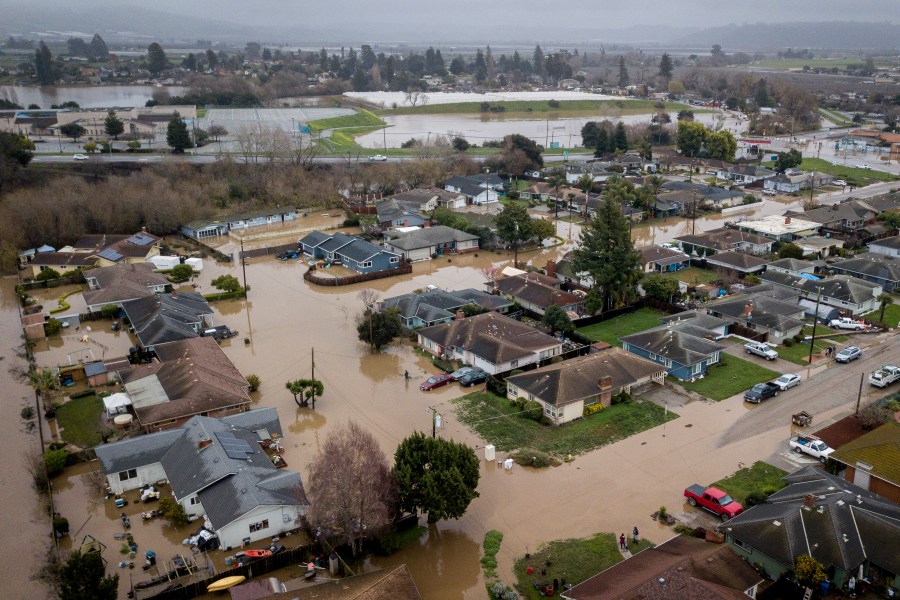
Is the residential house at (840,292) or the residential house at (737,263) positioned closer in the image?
the residential house at (840,292)

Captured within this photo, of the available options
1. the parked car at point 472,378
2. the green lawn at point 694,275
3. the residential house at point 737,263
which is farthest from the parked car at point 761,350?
the parked car at point 472,378

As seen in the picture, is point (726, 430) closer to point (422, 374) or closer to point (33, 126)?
point (422, 374)

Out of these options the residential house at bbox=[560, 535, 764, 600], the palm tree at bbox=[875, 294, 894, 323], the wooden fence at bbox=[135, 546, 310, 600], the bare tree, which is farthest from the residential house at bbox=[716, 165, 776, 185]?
the wooden fence at bbox=[135, 546, 310, 600]

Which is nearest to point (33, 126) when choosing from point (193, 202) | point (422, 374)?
point (193, 202)

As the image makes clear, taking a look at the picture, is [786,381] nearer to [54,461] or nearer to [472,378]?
[472,378]

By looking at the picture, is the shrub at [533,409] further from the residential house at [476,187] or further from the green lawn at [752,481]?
the residential house at [476,187]
